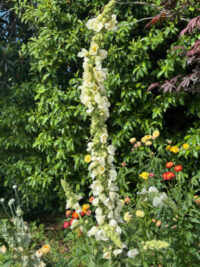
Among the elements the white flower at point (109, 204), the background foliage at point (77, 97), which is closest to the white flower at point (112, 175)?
the white flower at point (109, 204)

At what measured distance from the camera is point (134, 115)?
3.44m

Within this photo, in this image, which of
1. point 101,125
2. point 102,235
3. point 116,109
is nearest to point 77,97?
point 116,109

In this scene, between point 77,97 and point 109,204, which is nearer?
point 109,204

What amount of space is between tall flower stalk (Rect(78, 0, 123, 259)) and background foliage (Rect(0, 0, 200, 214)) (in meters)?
1.62

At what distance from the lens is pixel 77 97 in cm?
346

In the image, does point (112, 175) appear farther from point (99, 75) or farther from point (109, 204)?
point (99, 75)

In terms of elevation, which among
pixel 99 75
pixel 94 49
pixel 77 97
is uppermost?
pixel 77 97

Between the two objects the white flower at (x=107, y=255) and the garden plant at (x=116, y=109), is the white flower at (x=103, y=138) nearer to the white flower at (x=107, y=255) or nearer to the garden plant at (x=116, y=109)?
the white flower at (x=107, y=255)

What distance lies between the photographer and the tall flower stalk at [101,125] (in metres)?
1.32

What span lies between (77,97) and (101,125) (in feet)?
7.03

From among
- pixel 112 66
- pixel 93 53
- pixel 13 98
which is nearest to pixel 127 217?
pixel 93 53

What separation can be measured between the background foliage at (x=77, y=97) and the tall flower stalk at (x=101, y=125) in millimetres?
1620

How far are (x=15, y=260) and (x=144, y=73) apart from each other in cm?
238

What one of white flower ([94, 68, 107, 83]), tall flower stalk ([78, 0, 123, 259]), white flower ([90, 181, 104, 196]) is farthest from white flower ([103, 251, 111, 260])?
white flower ([94, 68, 107, 83])
